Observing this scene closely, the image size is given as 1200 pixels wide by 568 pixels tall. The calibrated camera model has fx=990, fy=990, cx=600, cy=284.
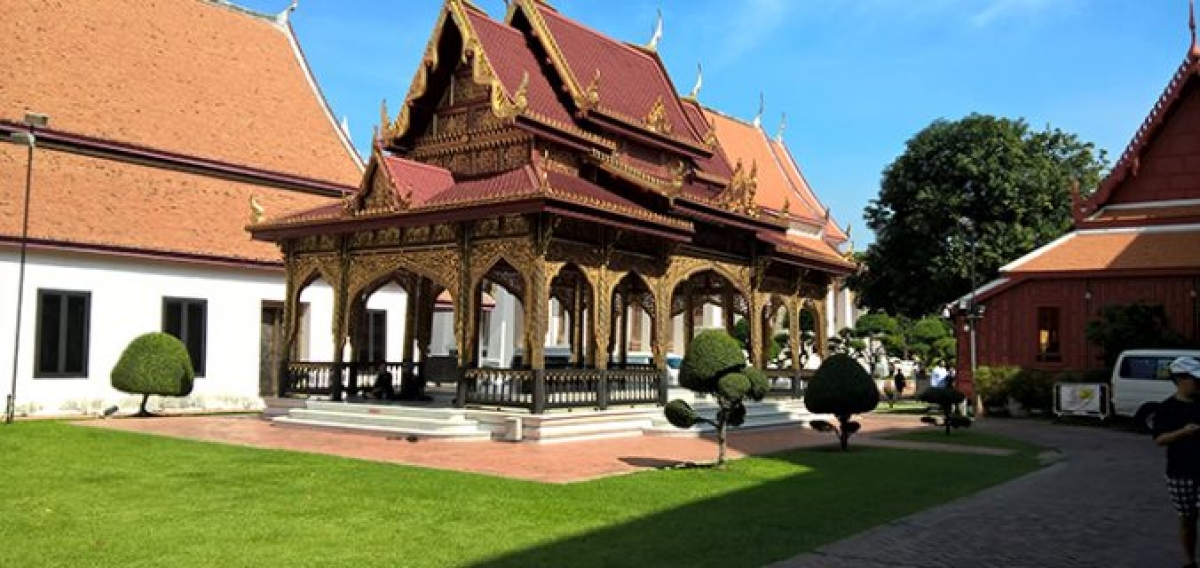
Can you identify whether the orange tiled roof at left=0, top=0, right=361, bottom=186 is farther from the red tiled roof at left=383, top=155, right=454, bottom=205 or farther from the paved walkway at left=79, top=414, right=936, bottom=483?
the red tiled roof at left=383, top=155, right=454, bottom=205

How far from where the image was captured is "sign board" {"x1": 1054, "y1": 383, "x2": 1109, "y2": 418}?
21.7 meters

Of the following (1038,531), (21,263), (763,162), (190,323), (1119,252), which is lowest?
(1038,531)

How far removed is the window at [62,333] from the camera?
1859cm

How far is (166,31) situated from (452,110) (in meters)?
11.0

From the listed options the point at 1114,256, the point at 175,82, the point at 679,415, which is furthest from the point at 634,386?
the point at 175,82

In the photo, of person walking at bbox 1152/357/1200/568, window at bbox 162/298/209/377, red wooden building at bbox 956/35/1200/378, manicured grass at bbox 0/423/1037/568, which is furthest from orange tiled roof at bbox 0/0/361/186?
person walking at bbox 1152/357/1200/568

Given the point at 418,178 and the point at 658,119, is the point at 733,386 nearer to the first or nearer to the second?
the point at 418,178

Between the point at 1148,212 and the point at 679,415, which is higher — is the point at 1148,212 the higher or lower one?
the higher one

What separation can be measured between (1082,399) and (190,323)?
19.5 metres

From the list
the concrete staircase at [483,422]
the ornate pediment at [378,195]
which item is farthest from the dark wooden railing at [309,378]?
the ornate pediment at [378,195]

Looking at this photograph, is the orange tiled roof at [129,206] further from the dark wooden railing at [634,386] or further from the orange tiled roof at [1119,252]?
the orange tiled roof at [1119,252]

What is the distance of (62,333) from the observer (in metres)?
19.0

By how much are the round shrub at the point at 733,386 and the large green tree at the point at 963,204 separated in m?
24.9

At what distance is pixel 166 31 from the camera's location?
A: 80.9ft
